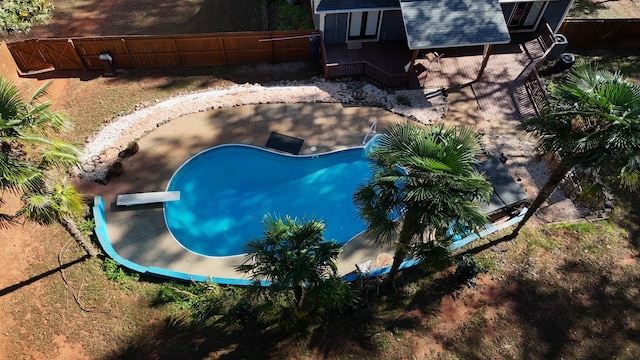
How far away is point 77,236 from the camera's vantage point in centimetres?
1266

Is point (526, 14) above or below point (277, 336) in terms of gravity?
above

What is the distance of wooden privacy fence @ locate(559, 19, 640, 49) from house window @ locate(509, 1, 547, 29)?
140 centimetres

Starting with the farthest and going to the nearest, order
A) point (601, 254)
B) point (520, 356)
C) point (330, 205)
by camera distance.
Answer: point (330, 205), point (601, 254), point (520, 356)

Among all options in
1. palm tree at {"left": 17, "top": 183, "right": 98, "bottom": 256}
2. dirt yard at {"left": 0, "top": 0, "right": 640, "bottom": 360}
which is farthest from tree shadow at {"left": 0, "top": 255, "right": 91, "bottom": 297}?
palm tree at {"left": 17, "top": 183, "right": 98, "bottom": 256}

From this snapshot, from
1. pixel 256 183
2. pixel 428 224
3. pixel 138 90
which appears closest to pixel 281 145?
pixel 256 183

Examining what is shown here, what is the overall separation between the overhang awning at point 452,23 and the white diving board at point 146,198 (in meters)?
11.9

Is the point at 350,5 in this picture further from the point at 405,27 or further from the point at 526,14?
the point at 526,14

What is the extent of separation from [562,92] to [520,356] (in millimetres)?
7432

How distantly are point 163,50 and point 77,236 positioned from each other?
10.8m

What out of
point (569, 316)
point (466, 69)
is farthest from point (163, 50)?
point (569, 316)

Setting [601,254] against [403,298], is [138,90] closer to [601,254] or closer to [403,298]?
[403,298]

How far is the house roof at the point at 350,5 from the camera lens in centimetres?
1846

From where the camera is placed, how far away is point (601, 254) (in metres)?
13.6

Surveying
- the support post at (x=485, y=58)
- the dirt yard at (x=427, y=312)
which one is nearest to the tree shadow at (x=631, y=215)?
the dirt yard at (x=427, y=312)
